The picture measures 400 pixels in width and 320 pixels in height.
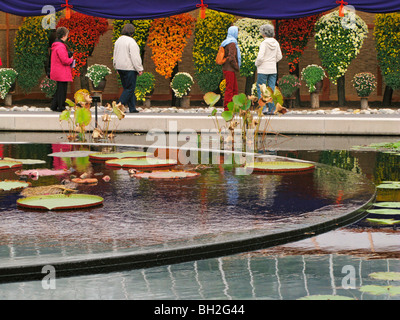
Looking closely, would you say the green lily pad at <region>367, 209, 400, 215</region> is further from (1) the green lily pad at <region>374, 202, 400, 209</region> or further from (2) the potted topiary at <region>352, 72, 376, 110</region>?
(2) the potted topiary at <region>352, 72, 376, 110</region>

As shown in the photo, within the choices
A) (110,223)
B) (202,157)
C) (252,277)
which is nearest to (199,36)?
(202,157)

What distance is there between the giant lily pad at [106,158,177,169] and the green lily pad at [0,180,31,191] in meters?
1.83

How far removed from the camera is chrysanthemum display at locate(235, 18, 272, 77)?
20.5 metres

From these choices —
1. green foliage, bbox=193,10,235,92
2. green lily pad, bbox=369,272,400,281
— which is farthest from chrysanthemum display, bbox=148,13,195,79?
green lily pad, bbox=369,272,400,281

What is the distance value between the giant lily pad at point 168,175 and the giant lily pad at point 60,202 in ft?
5.62

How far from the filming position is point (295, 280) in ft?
19.0

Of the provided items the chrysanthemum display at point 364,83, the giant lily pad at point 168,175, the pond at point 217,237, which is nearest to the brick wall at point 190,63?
the chrysanthemum display at point 364,83

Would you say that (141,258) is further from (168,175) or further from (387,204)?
(168,175)

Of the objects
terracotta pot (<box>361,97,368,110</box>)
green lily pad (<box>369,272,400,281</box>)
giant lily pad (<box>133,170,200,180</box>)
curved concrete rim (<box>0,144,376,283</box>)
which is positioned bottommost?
green lily pad (<box>369,272,400,281</box>)

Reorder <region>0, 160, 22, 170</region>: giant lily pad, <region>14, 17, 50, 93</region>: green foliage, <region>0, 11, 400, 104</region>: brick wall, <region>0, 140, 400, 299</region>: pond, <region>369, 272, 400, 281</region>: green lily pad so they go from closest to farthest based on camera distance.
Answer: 1. <region>0, 140, 400, 299</region>: pond
2. <region>369, 272, 400, 281</region>: green lily pad
3. <region>0, 160, 22, 170</region>: giant lily pad
4. <region>14, 17, 50, 93</region>: green foliage
5. <region>0, 11, 400, 104</region>: brick wall

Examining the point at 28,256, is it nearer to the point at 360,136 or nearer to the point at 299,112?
→ the point at 360,136

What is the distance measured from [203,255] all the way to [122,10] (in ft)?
43.9

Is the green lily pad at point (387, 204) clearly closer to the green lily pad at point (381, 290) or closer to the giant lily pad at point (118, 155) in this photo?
the green lily pad at point (381, 290)

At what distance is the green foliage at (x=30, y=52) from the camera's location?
71.6 feet
